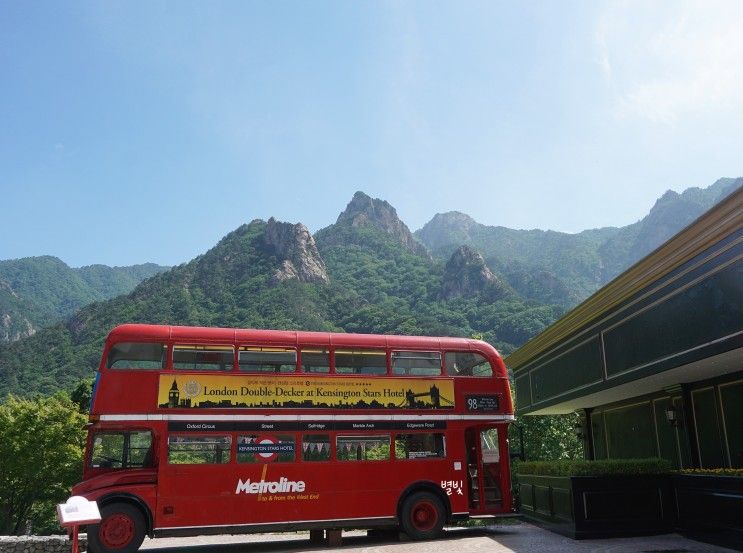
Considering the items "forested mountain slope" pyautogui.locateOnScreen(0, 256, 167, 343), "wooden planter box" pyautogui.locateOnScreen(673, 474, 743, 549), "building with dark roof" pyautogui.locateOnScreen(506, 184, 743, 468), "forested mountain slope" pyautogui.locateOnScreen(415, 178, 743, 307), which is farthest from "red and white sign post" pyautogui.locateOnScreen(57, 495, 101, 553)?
"forested mountain slope" pyautogui.locateOnScreen(415, 178, 743, 307)

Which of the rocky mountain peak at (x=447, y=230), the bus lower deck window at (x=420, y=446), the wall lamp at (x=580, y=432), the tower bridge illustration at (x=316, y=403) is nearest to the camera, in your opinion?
the tower bridge illustration at (x=316, y=403)

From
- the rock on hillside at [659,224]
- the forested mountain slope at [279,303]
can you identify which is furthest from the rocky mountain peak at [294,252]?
the rock on hillside at [659,224]

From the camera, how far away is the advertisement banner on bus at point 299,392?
37.8 ft

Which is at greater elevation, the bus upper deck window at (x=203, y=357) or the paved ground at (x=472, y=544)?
the bus upper deck window at (x=203, y=357)

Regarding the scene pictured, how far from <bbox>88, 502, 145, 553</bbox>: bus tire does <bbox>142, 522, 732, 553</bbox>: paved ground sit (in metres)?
1.97

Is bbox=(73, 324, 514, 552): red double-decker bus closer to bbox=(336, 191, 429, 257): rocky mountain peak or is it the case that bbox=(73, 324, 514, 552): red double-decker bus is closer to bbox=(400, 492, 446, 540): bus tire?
bbox=(400, 492, 446, 540): bus tire

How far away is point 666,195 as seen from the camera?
130500 mm

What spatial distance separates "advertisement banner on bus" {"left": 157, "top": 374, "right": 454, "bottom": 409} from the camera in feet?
37.8

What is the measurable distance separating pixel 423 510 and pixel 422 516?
0.39 feet

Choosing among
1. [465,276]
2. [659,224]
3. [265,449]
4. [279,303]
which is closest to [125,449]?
[265,449]

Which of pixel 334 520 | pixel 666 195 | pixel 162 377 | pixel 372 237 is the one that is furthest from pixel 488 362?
pixel 666 195

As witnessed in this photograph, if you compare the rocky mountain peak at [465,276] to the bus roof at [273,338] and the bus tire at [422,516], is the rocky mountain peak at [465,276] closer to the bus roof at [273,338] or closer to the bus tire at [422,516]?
the bus roof at [273,338]

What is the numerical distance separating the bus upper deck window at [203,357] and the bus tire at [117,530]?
8.61ft

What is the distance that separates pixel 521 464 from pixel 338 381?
219 inches
